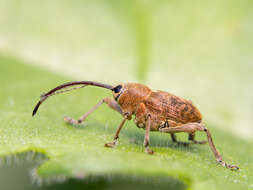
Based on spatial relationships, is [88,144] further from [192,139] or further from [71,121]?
[192,139]

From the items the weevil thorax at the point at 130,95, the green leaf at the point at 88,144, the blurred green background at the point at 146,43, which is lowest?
the green leaf at the point at 88,144

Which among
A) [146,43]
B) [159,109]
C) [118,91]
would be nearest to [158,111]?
[159,109]

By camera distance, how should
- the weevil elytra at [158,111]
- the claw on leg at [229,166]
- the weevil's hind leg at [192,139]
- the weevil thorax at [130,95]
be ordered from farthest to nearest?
the weevil's hind leg at [192,139]
the weevil thorax at [130,95]
the weevil elytra at [158,111]
the claw on leg at [229,166]

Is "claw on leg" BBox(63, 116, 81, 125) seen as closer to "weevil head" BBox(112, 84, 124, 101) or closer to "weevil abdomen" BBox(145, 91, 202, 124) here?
"weevil head" BBox(112, 84, 124, 101)

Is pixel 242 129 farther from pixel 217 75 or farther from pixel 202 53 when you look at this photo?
pixel 202 53

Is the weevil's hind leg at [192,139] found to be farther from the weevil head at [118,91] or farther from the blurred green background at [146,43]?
the blurred green background at [146,43]

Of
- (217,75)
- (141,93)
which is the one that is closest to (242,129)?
(217,75)

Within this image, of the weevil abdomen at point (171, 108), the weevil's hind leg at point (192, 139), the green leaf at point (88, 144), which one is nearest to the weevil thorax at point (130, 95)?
the weevil abdomen at point (171, 108)
